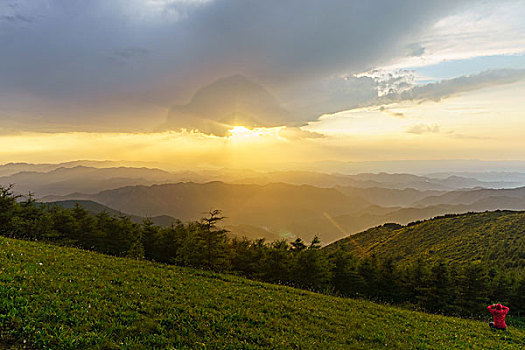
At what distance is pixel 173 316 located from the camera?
11.2m

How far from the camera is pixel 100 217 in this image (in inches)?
1347

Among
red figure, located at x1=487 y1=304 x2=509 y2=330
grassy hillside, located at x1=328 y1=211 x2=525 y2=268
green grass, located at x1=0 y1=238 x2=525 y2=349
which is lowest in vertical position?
grassy hillside, located at x1=328 y1=211 x2=525 y2=268

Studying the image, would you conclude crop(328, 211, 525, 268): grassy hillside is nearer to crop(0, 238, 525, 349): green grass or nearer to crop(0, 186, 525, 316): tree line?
crop(0, 186, 525, 316): tree line

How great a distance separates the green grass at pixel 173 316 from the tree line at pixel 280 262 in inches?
369

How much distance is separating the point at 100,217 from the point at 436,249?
8122 cm

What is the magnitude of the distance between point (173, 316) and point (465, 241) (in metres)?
84.8

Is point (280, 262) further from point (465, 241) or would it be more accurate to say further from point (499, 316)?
point (465, 241)

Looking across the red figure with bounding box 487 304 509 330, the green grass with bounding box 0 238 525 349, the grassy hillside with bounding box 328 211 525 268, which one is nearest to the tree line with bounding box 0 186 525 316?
the grassy hillside with bounding box 328 211 525 268

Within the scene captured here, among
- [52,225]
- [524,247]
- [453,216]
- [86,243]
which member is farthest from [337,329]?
[453,216]

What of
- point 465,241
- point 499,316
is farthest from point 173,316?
point 465,241

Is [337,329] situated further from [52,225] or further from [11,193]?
[11,193]

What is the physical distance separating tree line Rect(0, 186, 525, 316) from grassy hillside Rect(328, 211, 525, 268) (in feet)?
18.5

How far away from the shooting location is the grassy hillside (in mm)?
56469

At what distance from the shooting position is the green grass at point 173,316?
348 inches
